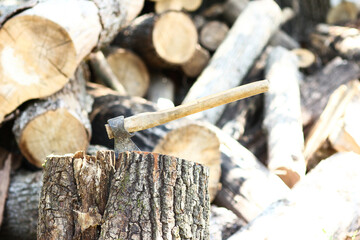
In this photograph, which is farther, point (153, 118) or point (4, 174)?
point (4, 174)

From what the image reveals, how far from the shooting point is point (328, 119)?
399 centimetres

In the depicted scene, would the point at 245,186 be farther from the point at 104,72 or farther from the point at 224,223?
the point at 104,72

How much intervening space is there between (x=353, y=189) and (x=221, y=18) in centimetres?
377

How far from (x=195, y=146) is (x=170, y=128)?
10.8 inches

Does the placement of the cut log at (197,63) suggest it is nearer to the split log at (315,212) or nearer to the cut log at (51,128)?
the cut log at (51,128)

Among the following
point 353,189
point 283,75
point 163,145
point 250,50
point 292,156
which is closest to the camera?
point 353,189

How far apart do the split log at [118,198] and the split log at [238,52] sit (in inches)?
87.6

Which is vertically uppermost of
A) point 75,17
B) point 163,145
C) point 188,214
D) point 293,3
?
point 75,17

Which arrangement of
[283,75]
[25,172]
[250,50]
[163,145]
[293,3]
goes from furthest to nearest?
[293,3]
[250,50]
[283,75]
[25,172]
[163,145]

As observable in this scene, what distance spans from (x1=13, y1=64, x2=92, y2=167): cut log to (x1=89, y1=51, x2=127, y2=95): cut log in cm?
123

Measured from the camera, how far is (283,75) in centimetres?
449

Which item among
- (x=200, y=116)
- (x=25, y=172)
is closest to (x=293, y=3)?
(x=200, y=116)

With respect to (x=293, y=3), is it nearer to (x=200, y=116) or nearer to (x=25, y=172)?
(x=200, y=116)

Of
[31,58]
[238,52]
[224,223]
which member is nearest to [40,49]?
[31,58]
